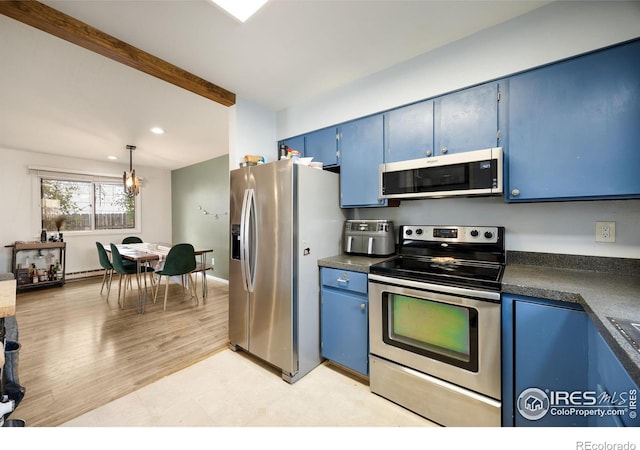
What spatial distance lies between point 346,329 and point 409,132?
1544 millimetres

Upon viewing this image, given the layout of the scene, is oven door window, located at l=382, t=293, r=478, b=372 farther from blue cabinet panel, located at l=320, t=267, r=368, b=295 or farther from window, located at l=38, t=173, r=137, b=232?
window, located at l=38, t=173, r=137, b=232

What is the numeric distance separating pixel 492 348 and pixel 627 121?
52.5 inches

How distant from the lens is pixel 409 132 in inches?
77.7

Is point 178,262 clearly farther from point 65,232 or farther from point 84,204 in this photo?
point 84,204

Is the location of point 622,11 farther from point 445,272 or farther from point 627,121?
point 445,272

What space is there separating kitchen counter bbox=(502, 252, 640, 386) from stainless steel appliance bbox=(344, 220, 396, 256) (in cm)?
81

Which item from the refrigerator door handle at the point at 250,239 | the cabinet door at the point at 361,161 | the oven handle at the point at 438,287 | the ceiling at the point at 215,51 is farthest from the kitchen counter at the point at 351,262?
the ceiling at the point at 215,51

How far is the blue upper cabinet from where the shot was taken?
52.6 inches

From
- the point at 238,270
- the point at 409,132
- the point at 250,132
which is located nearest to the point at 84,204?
the point at 250,132

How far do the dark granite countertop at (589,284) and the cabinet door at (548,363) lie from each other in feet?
0.30

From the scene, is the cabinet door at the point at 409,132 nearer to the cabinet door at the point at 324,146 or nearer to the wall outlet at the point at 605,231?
the cabinet door at the point at 324,146

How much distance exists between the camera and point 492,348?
137cm

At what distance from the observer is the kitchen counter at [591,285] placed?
845 mm

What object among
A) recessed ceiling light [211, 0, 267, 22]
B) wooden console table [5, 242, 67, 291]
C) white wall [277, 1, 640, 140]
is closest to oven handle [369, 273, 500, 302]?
white wall [277, 1, 640, 140]
